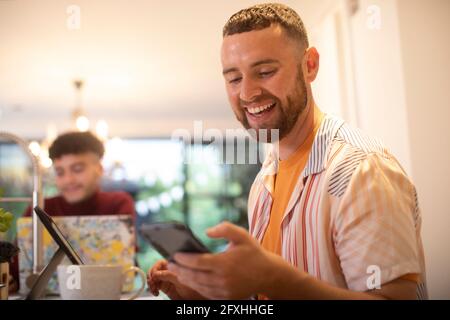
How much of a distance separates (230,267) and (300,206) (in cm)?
28

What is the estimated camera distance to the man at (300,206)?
23.9 inches

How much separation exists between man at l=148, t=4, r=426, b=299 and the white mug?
0.27 ft

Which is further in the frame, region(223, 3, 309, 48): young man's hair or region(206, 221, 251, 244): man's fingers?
region(223, 3, 309, 48): young man's hair

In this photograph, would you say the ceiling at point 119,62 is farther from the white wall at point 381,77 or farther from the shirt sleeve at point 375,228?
the shirt sleeve at point 375,228

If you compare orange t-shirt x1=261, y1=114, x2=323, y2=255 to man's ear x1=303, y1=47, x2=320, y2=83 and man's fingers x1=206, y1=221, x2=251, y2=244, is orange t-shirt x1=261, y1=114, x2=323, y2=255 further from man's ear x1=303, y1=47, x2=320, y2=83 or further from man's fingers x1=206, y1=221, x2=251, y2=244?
man's fingers x1=206, y1=221, x2=251, y2=244

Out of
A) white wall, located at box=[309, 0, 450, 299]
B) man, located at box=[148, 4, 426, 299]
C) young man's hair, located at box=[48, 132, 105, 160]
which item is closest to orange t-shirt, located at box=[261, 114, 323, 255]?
man, located at box=[148, 4, 426, 299]

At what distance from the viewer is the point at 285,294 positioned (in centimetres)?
63

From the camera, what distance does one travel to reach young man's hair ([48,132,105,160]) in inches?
74.6

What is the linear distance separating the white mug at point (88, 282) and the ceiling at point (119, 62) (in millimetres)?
812

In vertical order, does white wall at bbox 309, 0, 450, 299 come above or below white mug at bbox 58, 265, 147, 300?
above

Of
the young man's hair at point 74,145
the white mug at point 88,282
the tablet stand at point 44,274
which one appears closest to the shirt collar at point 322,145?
the white mug at point 88,282

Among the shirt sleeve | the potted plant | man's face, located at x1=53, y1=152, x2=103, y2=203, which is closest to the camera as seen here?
the shirt sleeve
